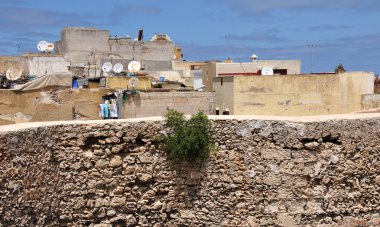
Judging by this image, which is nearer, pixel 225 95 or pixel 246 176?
pixel 246 176

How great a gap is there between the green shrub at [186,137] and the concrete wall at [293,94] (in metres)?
8.24

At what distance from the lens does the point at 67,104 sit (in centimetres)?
1371

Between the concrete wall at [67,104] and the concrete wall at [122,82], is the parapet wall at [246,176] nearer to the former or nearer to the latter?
the concrete wall at [67,104]

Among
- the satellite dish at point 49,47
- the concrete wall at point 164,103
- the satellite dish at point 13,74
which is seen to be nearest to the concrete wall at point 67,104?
the concrete wall at point 164,103

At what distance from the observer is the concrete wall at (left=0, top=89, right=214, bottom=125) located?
13.6 m

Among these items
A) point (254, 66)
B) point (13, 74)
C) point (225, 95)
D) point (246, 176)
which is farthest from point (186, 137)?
point (254, 66)

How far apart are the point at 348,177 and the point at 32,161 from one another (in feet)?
13.9

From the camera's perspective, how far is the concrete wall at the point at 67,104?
13602mm

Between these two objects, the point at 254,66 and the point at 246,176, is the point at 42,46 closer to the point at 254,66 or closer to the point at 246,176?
the point at 254,66

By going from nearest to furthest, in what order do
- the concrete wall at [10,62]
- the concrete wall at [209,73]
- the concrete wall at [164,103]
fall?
the concrete wall at [164,103], the concrete wall at [209,73], the concrete wall at [10,62]

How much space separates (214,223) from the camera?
7758 mm

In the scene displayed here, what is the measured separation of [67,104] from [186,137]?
6.75 meters

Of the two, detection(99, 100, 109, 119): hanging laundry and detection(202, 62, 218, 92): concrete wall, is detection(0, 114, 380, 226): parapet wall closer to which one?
detection(99, 100, 109, 119): hanging laundry

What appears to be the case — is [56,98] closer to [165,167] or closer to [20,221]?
[165,167]
